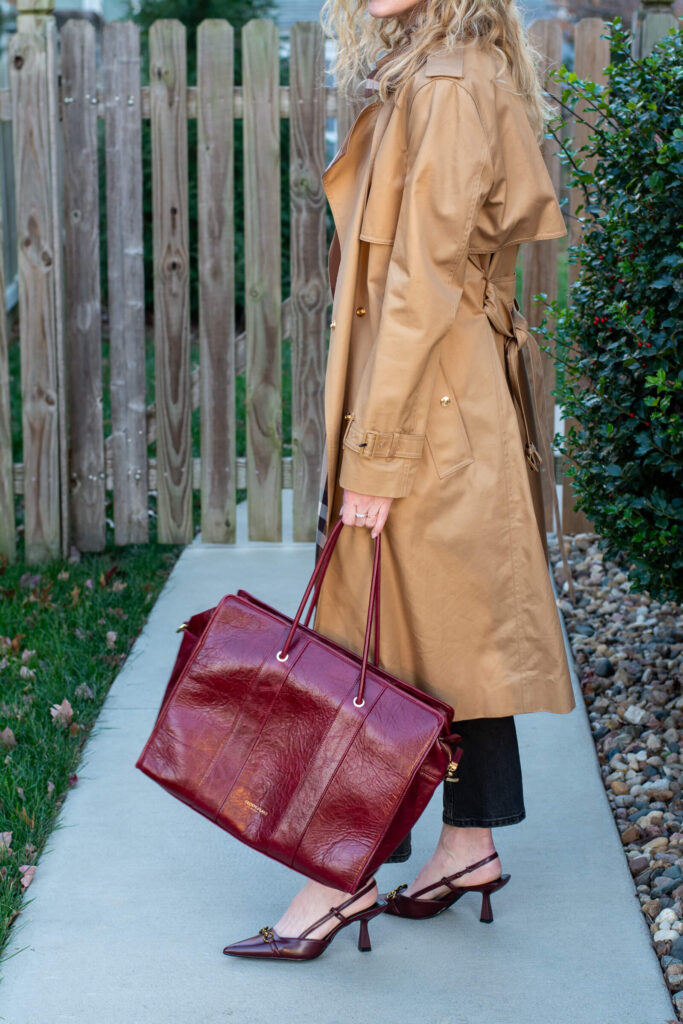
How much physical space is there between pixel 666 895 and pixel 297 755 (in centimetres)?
102

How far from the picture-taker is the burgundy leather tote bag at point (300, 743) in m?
2.19

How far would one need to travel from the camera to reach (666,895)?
106 inches

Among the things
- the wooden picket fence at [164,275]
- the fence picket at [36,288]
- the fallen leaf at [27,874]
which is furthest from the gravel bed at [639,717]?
the fence picket at [36,288]

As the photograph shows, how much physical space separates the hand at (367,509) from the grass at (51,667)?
1.18 m

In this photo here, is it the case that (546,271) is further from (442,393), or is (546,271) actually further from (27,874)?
(27,874)

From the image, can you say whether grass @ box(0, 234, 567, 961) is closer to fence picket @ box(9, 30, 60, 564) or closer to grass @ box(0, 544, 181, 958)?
grass @ box(0, 544, 181, 958)

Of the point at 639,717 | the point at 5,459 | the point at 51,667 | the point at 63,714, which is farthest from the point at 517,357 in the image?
the point at 5,459

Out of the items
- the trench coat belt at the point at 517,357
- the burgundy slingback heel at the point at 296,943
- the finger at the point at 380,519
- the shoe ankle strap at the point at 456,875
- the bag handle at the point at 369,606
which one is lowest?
the burgundy slingback heel at the point at 296,943

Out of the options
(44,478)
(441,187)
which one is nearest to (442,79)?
(441,187)

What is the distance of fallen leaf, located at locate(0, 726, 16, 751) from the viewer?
3289mm

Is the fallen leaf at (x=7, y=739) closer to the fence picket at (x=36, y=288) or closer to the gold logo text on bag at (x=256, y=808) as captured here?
the gold logo text on bag at (x=256, y=808)

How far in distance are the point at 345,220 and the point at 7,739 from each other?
71.8 inches

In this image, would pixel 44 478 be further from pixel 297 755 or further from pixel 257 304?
pixel 297 755

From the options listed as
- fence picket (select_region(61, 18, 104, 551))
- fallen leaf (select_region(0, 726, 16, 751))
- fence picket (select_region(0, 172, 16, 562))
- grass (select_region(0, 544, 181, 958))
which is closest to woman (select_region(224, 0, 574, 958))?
grass (select_region(0, 544, 181, 958))
